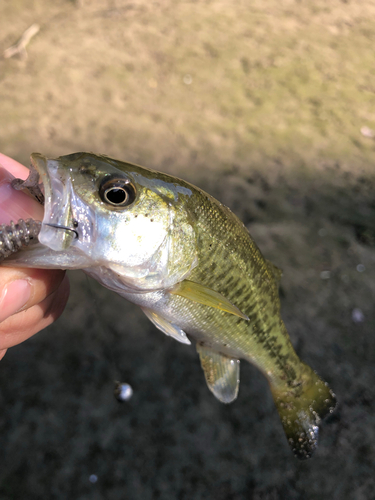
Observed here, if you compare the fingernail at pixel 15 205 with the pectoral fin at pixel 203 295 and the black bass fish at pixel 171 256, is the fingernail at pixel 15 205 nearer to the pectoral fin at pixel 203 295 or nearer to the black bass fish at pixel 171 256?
the black bass fish at pixel 171 256

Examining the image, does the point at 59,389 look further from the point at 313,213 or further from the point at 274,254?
the point at 313,213

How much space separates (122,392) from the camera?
2.42 m

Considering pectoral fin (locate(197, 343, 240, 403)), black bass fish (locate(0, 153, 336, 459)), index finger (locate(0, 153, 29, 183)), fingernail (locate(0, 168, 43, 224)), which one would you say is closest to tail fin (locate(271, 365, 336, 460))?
black bass fish (locate(0, 153, 336, 459))

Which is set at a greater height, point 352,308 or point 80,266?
point 80,266

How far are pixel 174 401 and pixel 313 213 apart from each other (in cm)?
232

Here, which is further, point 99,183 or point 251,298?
point 251,298

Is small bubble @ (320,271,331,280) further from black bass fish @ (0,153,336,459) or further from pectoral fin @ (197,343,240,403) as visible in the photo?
pectoral fin @ (197,343,240,403)

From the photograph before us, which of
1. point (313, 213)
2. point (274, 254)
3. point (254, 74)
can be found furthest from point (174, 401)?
point (254, 74)

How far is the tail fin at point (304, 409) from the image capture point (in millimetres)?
1852

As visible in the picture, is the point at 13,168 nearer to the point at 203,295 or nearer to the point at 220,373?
the point at 203,295

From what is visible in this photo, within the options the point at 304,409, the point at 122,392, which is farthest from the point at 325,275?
the point at 122,392

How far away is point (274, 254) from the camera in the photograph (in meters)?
3.19

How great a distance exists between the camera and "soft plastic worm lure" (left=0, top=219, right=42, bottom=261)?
98cm

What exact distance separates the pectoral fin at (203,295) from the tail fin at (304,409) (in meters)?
0.87
